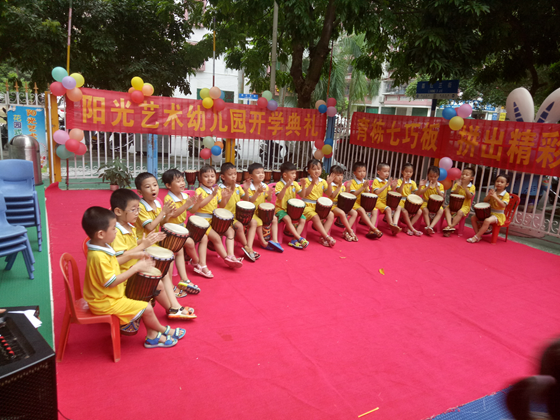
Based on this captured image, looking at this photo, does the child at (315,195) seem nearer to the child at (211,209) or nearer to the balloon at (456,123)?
the child at (211,209)

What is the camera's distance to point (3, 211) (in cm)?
379

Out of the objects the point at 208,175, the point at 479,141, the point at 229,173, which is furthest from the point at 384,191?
the point at 208,175

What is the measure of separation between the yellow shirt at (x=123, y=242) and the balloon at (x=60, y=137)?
199 inches

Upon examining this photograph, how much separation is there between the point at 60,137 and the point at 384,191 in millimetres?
5420

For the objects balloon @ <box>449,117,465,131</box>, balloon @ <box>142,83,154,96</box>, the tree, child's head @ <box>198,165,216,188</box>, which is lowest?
child's head @ <box>198,165,216,188</box>

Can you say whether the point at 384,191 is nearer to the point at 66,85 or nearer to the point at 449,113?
the point at 449,113

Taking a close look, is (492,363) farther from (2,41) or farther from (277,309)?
(2,41)

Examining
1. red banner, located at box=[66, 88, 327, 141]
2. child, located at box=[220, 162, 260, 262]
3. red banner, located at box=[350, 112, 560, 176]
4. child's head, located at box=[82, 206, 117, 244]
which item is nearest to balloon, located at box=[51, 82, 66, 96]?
red banner, located at box=[66, 88, 327, 141]

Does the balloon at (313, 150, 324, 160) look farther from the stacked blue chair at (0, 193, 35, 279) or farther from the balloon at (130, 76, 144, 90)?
the stacked blue chair at (0, 193, 35, 279)

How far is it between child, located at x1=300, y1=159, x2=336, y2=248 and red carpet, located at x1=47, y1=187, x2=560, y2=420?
42 cm

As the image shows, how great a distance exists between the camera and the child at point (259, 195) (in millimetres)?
4777

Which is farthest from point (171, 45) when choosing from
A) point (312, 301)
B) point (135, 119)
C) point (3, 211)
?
point (312, 301)

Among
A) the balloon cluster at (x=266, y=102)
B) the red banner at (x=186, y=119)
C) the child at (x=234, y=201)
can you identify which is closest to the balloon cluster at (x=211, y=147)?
the red banner at (x=186, y=119)

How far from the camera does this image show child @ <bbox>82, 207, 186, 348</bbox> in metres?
2.51
